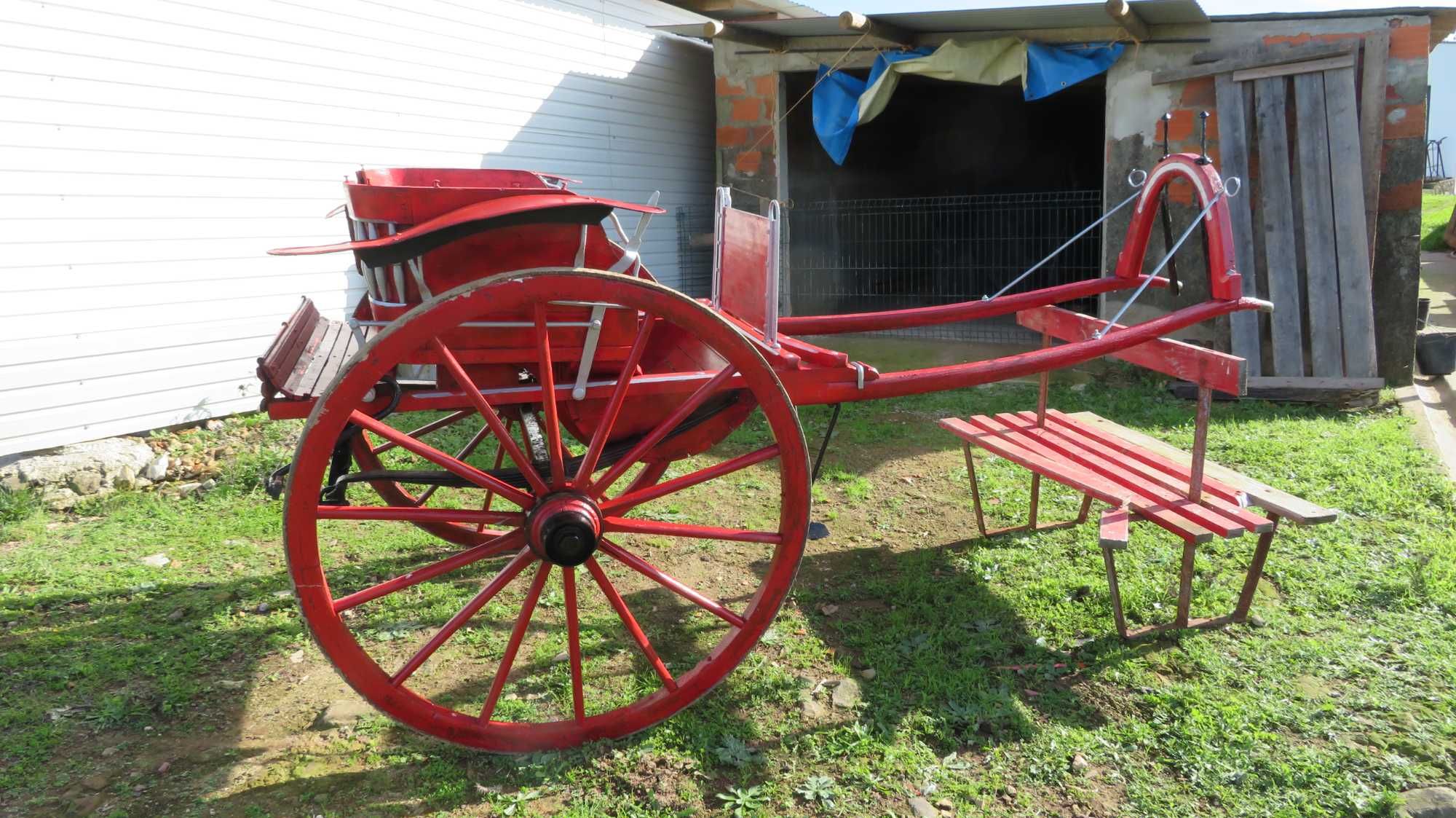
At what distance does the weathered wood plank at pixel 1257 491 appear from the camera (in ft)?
10.8

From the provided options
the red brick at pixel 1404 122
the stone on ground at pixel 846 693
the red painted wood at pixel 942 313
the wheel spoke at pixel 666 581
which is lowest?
the stone on ground at pixel 846 693

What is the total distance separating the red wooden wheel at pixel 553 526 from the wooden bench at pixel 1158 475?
4.51 ft

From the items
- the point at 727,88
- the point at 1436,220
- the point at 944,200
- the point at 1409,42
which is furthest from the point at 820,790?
the point at 1436,220

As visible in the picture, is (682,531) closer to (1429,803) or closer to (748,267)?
(748,267)

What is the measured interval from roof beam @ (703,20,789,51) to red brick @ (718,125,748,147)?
78 cm

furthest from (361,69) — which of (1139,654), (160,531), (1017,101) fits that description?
(1017,101)

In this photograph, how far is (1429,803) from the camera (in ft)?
8.23

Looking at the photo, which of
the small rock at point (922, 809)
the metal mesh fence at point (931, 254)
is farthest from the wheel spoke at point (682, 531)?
the metal mesh fence at point (931, 254)

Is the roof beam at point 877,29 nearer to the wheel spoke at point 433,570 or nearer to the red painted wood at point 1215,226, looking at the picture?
the red painted wood at point 1215,226

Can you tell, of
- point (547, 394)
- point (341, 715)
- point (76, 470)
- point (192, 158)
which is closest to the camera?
point (547, 394)

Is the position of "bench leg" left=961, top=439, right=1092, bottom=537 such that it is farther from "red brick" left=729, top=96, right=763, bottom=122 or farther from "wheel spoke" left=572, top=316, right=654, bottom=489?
"red brick" left=729, top=96, right=763, bottom=122

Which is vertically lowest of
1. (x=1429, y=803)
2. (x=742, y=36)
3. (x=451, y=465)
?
(x=1429, y=803)

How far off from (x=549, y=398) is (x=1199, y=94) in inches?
257

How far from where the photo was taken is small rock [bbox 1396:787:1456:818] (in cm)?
248
